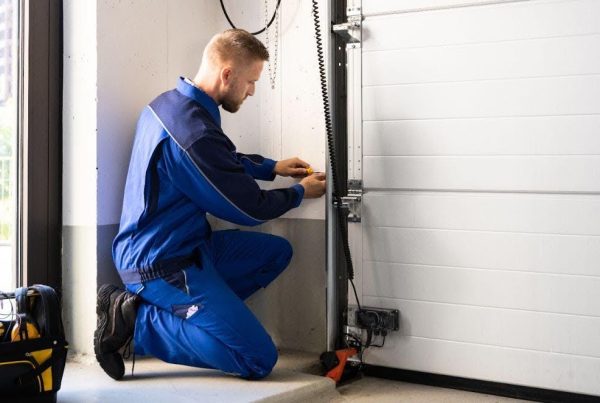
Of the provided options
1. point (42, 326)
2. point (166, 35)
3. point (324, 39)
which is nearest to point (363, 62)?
point (324, 39)

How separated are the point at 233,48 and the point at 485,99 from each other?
3.82 feet

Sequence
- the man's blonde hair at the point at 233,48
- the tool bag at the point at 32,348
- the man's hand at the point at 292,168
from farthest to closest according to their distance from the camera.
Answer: the man's hand at the point at 292,168
the man's blonde hair at the point at 233,48
the tool bag at the point at 32,348

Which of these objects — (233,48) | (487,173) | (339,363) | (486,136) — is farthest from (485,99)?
(339,363)

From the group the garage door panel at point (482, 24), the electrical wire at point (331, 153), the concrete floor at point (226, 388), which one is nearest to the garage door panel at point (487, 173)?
the electrical wire at point (331, 153)

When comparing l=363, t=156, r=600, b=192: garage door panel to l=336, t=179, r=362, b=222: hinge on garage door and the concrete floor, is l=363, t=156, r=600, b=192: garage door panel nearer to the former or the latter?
l=336, t=179, r=362, b=222: hinge on garage door

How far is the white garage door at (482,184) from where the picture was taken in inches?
119

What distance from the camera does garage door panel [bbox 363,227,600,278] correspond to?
3033 mm

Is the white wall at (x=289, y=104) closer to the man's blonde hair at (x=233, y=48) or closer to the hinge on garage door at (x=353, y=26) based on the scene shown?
the hinge on garage door at (x=353, y=26)

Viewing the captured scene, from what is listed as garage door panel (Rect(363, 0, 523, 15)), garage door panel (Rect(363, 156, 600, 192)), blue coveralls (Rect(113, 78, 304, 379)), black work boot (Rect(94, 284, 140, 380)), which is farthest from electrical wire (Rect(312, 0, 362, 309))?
black work boot (Rect(94, 284, 140, 380))

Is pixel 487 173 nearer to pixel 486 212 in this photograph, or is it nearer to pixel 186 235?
pixel 486 212

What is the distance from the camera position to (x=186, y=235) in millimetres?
3104

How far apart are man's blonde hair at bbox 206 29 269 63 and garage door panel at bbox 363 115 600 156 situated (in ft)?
2.25

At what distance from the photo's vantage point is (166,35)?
368 centimetres

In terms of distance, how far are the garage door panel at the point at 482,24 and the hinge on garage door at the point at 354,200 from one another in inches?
26.0
